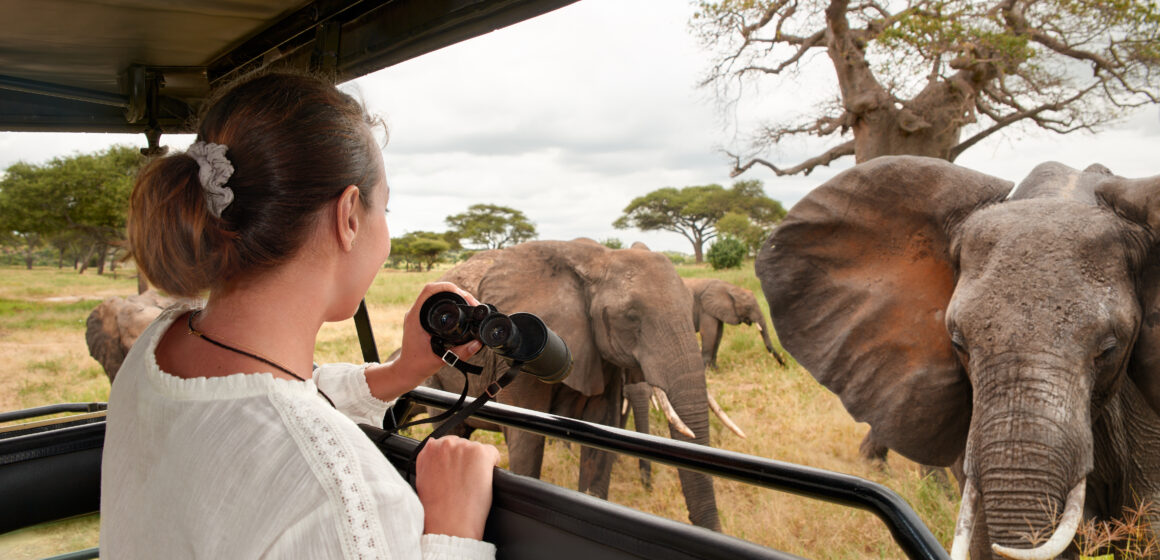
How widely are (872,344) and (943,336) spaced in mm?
229

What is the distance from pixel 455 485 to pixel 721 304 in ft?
25.0

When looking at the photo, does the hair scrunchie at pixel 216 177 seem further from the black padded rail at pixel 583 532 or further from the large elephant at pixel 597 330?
the large elephant at pixel 597 330

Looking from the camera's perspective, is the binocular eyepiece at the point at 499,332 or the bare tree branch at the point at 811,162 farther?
the bare tree branch at the point at 811,162

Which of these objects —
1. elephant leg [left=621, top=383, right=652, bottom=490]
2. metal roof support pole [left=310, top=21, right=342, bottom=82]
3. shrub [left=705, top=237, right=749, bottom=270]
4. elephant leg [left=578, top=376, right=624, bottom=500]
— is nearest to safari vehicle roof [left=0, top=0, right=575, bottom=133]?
metal roof support pole [left=310, top=21, right=342, bottom=82]

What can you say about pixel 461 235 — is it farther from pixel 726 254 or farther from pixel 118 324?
pixel 118 324

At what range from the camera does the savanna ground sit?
2.91 meters

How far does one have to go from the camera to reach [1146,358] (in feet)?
5.56

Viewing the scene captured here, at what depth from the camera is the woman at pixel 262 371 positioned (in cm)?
57

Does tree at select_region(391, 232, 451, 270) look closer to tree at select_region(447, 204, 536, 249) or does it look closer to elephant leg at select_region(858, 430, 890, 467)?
tree at select_region(447, 204, 536, 249)

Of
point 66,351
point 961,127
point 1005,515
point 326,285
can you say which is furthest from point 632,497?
point 66,351

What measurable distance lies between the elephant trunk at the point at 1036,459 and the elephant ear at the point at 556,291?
6.28 ft

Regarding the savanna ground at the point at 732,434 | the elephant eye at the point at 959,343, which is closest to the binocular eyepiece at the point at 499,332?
the savanna ground at the point at 732,434

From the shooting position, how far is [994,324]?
66.6 inches

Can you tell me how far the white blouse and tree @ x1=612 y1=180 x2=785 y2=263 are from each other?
18736mm
